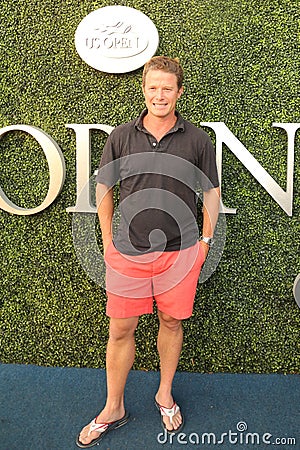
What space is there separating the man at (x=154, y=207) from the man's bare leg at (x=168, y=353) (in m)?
0.06

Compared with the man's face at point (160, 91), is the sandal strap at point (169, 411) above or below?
below

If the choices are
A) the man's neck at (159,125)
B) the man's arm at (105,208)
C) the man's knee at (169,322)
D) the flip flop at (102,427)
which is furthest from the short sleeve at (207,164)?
the flip flop at (102,427)

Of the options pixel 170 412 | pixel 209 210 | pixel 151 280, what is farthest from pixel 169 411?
pixel 209 210

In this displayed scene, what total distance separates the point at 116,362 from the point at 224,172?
1.10 meters

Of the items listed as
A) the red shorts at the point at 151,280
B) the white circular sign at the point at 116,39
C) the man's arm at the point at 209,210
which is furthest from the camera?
the white circular sign at the point at 116,39

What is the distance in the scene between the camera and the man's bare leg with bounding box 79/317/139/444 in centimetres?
208

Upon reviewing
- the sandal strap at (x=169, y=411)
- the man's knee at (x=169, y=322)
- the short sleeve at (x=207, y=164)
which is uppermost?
the short sleeve at (x=207, y=164)

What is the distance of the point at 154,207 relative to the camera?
1.99m

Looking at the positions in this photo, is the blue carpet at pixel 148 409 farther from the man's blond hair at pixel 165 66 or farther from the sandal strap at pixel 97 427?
the man's blond hair at pixel 165 66

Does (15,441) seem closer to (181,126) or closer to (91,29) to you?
(181,126)

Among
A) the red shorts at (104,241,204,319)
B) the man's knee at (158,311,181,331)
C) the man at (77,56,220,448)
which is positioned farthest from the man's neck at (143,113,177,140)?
the man's knee at (158,311,181,331)

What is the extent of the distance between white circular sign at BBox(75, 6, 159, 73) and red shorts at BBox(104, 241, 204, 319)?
3.19ft

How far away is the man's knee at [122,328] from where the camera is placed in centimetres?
206

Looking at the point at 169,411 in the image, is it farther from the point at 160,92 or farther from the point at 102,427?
the point at 160,92
